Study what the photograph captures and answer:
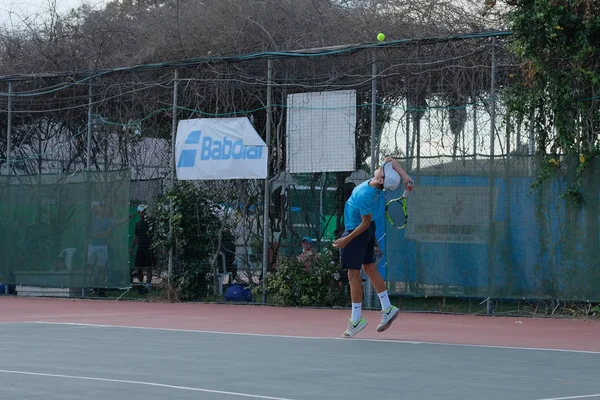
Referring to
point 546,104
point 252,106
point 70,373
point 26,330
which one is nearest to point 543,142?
point 546,104

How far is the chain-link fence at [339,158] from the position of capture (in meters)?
15.1

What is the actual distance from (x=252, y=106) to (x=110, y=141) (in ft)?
11.4

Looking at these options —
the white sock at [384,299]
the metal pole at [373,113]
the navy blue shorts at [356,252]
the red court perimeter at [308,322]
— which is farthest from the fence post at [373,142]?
the navy blue shorts at [356,252]

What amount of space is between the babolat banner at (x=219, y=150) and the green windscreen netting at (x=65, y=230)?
3.97 feet

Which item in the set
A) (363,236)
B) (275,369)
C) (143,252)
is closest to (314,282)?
(143,252)

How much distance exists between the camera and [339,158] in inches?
667

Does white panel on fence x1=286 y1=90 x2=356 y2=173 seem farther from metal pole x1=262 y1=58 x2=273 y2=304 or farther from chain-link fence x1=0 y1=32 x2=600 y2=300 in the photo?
metal pole x1=262 y1=58 x2=273 y2=304

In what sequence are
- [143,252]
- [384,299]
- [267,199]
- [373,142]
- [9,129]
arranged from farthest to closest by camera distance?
[9,129] → [143,252] → [267,199] → [373,142] → [384,299]

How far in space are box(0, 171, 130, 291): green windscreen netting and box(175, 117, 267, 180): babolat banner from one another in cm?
121

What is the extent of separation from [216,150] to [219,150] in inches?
2.8

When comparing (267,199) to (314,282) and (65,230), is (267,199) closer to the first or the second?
(314,282)

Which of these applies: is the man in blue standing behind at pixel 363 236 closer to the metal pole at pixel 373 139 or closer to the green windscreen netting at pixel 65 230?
the metal pole at pixel 373 139

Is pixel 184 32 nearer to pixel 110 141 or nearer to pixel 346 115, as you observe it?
pixel 110 141

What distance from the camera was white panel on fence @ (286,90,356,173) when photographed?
55.2 feet
